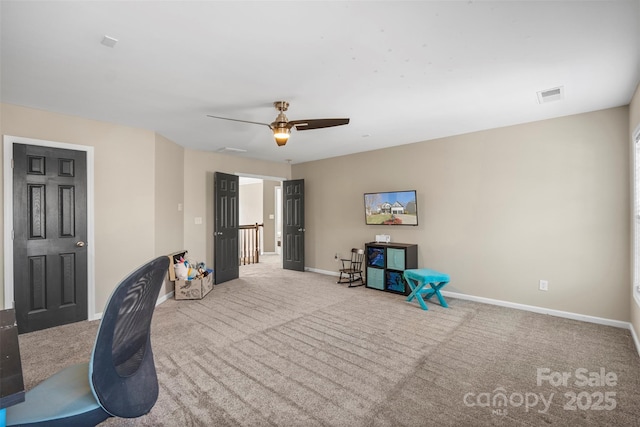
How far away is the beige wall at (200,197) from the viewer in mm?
5461

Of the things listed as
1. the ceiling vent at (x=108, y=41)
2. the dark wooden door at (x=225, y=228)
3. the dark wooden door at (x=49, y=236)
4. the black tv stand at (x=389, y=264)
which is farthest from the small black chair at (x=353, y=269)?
the ceiling vent at (x=108, y=41)

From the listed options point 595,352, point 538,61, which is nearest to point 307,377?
point 595,352

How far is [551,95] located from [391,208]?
2.77m

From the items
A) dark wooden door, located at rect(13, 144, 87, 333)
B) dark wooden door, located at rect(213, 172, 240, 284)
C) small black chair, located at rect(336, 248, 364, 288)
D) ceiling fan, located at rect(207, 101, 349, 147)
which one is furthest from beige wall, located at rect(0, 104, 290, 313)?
small black chair, located at rect(336, 248, 364, 288)

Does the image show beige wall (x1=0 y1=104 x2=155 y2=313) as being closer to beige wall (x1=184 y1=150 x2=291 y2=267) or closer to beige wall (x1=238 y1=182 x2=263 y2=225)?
beige wall (x1=184 y1=150 x2=291 y2=267)

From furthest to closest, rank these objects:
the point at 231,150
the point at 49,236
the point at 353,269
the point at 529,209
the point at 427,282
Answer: the point at 353,269
the point at 231,150
the point at 427,282
the point at 529,209
the point at 49,236

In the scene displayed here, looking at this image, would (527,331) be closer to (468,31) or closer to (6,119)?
(468,31)

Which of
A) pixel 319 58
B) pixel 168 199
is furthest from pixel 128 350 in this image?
pixel 168 199

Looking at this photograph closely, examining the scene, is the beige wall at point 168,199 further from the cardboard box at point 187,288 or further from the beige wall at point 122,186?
the cardboard box at point 187,288

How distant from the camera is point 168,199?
4801mm

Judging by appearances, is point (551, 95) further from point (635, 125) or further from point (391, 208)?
point (391, 208)

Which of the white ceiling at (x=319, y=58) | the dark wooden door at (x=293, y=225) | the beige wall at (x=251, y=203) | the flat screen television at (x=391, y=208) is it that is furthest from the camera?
the beige wall at (x=251, y=203)

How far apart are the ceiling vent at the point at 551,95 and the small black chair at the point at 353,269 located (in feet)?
11.6

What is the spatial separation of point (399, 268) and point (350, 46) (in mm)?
3634
